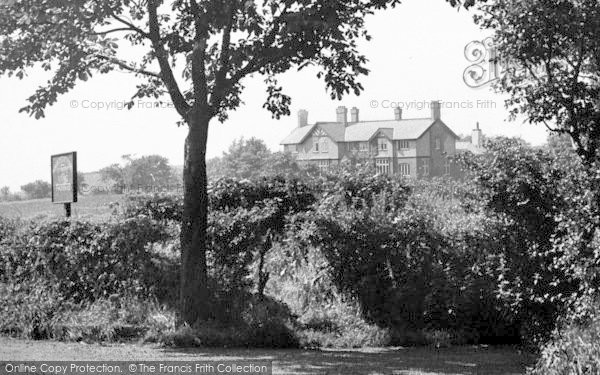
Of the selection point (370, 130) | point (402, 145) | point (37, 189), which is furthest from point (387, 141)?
point (37, 189)

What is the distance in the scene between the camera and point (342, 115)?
101 metres

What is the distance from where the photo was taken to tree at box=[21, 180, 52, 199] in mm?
40281

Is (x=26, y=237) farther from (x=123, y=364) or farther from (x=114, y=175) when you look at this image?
(x=114, y=175)

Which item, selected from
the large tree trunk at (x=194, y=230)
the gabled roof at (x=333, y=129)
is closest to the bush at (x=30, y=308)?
the large tree trunk at (x=194, y=230)

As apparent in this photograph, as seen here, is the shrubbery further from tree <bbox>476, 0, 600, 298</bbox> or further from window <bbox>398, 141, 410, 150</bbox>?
window <bbox>398, 141, 410, 150</bbox>

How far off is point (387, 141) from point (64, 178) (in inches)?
3169

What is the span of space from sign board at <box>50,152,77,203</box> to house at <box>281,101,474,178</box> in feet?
233

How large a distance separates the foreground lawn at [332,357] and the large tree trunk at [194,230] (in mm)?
1045

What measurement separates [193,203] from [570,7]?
6140 mm

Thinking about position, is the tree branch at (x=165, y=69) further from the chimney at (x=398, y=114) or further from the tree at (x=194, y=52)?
the chimney at (x=398, y=114)

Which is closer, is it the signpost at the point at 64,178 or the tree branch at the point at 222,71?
the tree branch at the point at 222,71

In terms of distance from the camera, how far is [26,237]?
13625mm

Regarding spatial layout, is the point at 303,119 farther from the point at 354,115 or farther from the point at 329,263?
the point at 329,263

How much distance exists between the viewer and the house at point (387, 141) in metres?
90.5
